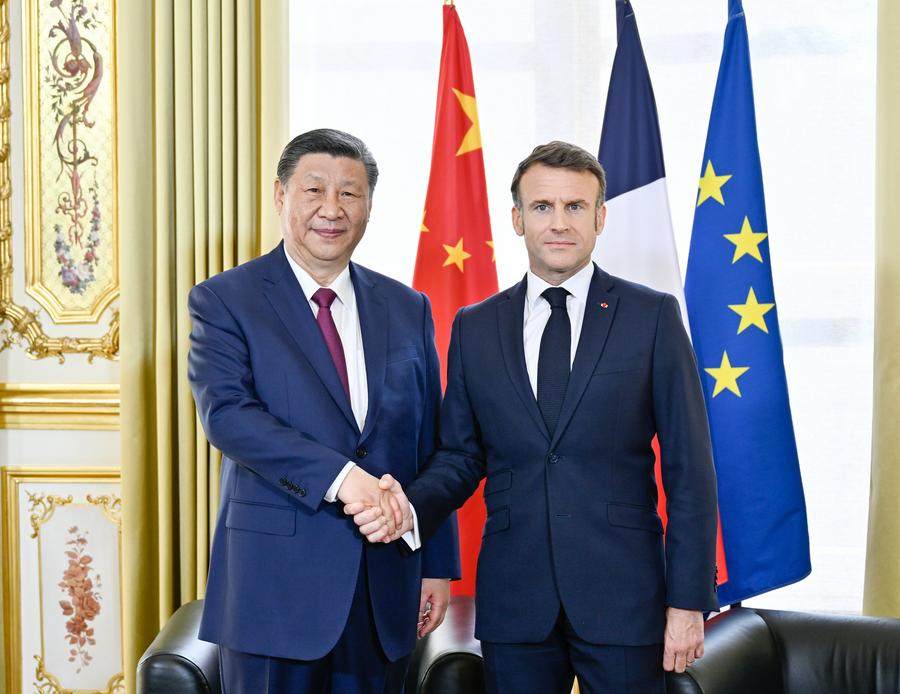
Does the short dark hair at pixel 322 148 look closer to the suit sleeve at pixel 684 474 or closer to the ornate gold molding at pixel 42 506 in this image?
the suit sleeve at pixel 684 474

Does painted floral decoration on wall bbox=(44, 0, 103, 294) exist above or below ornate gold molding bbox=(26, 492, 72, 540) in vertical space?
above

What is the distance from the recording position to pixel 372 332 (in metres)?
1.69

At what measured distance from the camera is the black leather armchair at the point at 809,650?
2143 millimetres

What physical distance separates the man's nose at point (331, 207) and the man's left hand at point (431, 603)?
77cm

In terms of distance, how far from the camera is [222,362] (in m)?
1.60

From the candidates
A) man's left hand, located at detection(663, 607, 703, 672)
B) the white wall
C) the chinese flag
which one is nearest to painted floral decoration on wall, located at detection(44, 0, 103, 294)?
the white wall

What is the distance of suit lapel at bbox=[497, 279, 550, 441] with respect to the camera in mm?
1610

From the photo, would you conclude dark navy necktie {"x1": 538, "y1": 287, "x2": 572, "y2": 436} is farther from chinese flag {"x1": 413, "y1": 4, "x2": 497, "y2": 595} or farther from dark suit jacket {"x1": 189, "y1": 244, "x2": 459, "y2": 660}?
chinese flag {"x1": 413, "y1": 4, "x2": 497, "y2": 595}

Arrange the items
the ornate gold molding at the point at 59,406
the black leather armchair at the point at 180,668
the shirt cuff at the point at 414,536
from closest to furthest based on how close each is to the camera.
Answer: the shirt cuff at the point at 414,536 < the black leather armchair at the point at 180,668 < the ornate gold molding at the point at 59,406

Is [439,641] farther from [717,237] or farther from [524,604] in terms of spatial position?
[717,237]

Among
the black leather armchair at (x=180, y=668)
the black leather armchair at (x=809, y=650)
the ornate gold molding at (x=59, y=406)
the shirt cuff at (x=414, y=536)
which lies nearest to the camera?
the shirt cuff at (x=414, y=536)

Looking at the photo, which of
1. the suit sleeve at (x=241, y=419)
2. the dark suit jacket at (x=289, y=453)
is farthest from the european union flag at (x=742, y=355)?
the suit sleeve at (x=241, y=419)

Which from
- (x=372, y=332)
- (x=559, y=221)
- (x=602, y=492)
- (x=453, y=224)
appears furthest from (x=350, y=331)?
(x=453, y=224)

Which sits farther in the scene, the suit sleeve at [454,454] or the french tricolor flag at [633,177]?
the french tricolor flag at [633,177]
